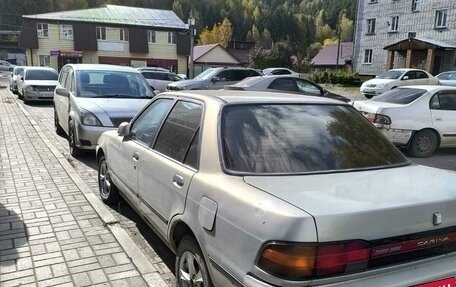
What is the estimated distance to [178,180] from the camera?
2.99m

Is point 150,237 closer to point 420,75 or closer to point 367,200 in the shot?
point 367,200

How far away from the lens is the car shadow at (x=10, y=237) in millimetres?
3697

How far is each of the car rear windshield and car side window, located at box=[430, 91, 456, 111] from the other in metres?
6.26

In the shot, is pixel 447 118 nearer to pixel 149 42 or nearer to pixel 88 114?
pixel 88 114

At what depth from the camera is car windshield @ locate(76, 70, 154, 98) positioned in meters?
8.23

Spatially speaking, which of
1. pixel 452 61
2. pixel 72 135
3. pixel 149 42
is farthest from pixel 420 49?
pixel 72 135

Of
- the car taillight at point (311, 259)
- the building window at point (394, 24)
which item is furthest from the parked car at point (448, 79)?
the car taillight at point (311, 259)

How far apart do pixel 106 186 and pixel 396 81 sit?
65.9 feet

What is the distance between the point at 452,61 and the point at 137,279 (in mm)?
36863

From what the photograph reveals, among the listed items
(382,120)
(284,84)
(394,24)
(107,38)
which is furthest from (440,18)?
(107,38)

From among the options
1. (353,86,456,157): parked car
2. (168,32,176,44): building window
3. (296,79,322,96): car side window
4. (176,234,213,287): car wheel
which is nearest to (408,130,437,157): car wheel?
(353,86,456,157): parked car

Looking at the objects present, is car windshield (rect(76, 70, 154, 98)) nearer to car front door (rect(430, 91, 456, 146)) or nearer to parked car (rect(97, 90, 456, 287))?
parked car (rect(97, 90, 456, 287))

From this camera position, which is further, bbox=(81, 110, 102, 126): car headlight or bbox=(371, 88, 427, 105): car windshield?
bbox=(371, 88, 427, 105): car windshield

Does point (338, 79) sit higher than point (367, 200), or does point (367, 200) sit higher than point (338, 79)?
point (367, 200)
